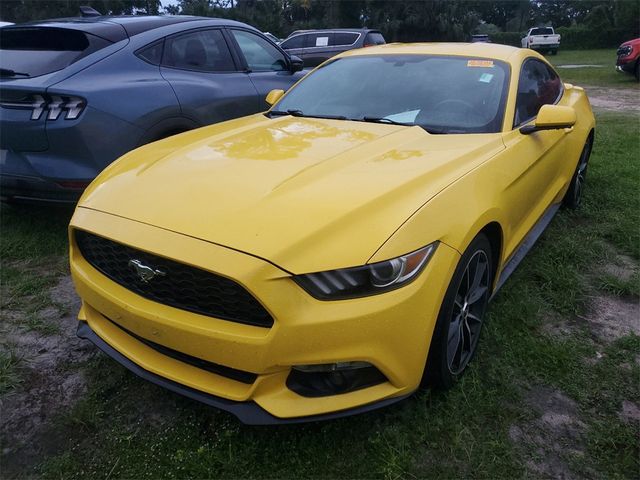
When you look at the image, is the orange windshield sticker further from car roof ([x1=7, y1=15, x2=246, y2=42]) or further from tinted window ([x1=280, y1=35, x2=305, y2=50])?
tinted window ([x1=280, y1=35, x2=305, y2=50])

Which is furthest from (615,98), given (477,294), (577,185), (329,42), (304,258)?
(304,258)

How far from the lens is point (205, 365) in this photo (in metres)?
1.91

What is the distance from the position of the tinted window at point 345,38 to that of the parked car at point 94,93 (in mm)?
10606

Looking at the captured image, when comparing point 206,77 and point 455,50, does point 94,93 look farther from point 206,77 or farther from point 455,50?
point 455,50

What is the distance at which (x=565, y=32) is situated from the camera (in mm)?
37500

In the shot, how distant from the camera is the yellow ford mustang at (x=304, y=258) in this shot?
172 centimetres

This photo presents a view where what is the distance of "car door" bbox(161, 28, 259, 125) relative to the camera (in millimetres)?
4105

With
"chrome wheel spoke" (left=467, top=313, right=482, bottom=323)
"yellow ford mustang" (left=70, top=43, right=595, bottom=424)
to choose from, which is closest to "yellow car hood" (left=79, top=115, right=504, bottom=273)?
"yellow ford mustang" (left=70, top=43, right=595, bottom=424)

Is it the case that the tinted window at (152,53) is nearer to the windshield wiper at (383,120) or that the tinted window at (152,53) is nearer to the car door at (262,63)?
the car door at (262,63)

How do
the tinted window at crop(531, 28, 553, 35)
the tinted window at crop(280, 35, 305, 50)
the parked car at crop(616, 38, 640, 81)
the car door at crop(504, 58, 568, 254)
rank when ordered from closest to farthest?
the car door at crop(504, 58, 568, 254) < the parked car at crop(616, 38, 640, 81) < the tinted window at crop(280, 35, 305, 50) < the tinted window at crop(531, 28, 553, 35)

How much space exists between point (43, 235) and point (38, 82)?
117cm

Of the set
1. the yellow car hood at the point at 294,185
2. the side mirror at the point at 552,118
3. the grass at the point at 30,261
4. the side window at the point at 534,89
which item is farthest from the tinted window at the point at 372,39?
the yellow car hood at the point at 294,185

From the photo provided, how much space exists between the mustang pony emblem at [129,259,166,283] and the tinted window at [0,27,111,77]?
7.84 feet

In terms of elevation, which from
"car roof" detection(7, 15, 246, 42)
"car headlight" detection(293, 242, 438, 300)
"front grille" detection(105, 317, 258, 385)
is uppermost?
"car roof" detection(7, 15, 246, 42)
